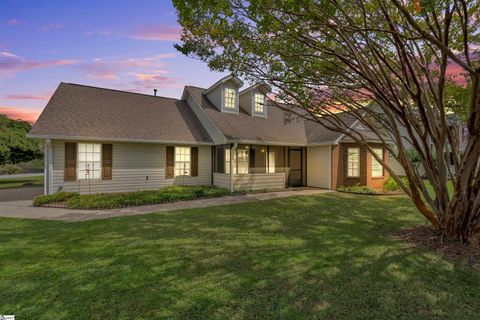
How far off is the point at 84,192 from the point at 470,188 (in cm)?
1385

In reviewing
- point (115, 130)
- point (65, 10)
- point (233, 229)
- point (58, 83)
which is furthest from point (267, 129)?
point (58, 83)

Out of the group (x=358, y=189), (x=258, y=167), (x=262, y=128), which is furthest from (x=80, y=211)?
(x=358, y=189)

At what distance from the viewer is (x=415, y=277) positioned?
3.90 m

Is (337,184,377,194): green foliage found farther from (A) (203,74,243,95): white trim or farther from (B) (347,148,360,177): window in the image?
(A) (203,74,243,95): white trim

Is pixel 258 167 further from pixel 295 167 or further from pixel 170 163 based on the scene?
pixel 170 163

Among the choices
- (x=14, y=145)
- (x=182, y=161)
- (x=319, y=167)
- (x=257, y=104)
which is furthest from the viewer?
(x=14, y=145)

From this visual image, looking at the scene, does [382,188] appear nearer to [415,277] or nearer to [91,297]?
[415,277]

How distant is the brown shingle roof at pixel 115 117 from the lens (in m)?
11.4

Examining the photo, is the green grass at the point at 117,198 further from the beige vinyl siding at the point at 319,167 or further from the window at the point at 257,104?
the window at the point at 257,104

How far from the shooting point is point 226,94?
633 inches

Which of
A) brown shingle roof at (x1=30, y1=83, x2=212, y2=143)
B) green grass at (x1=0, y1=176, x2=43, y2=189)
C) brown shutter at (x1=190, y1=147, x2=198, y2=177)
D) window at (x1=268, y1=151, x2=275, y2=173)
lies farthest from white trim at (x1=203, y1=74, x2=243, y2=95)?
green grass at (x1=0, y1=176, x2=43, y2=189)

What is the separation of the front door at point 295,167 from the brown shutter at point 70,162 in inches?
481

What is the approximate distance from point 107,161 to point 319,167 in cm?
1224

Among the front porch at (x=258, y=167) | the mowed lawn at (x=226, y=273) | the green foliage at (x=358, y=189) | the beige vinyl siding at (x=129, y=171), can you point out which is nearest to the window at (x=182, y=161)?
the beige vinyl siding at (x=129, y=171)
